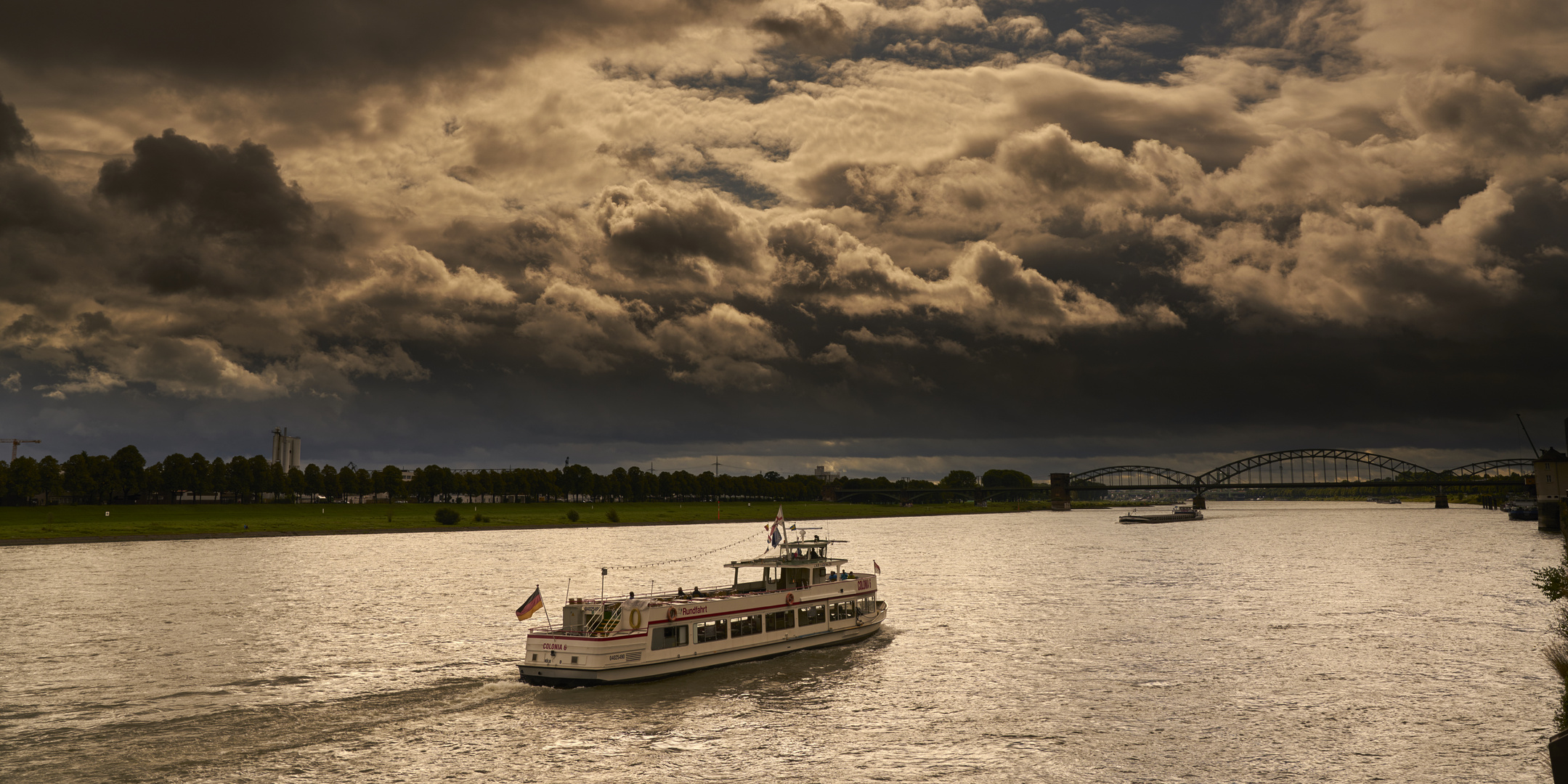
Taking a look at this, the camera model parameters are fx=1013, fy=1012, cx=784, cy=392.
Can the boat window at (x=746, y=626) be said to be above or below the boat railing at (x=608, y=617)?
below

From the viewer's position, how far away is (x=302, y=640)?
62.5m

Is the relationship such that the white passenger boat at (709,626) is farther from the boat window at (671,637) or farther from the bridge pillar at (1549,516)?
the bridge pillar at (1549,516)

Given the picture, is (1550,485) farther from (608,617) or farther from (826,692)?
(608,617)

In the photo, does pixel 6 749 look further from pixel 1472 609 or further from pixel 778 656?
pixel 1472 609

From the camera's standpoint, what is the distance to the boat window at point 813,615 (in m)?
61.9

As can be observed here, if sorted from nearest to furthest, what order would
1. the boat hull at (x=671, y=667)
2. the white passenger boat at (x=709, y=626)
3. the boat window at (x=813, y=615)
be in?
the boat hull at (x=671, y=667) < the white passenger boat at (x=709, y=626) < the boat window at (x=813, y=615)

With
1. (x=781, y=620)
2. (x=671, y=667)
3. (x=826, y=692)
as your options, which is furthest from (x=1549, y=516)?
(x=671, y=667)

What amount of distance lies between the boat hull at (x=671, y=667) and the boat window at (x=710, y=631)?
790mm

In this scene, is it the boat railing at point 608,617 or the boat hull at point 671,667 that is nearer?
the boat hull at point 671,667

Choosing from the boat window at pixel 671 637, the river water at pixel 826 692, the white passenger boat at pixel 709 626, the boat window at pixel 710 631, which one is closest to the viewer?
the river water at pixel 826 692

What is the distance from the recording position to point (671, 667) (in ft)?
171

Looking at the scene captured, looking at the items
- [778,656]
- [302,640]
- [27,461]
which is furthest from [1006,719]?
[27,461]

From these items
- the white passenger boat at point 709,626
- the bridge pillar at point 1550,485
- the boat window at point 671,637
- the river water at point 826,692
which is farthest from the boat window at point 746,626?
the bridge pillar at point 1550,485

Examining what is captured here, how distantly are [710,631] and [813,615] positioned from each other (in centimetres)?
946
